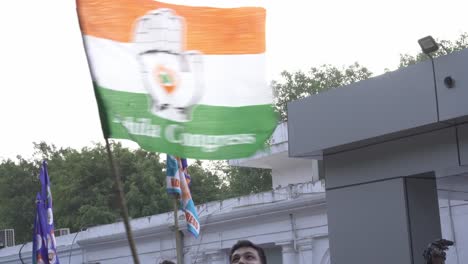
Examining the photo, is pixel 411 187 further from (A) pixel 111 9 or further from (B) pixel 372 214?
(A) pixel 111 9

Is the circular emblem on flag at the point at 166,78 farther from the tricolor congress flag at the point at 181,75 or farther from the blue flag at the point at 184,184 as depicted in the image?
the blue flag at the point at 184,184

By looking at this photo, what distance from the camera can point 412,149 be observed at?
902cm

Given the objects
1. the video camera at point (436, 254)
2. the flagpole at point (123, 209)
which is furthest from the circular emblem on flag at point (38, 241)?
the flagpole at point (123, 209)

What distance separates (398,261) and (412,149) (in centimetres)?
111

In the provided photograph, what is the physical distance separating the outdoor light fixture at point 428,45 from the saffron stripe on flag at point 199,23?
2159 mm

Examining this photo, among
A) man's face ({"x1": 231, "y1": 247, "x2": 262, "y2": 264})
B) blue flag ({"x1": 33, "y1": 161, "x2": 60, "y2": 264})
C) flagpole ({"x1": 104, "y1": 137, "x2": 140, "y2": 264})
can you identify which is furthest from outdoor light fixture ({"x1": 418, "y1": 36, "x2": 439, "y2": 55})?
blue flag ({"x1": 33, "y1": 161, "x2": 60, "y2": 264})

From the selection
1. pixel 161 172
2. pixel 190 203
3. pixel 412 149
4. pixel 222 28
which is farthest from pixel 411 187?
pixel 161 172

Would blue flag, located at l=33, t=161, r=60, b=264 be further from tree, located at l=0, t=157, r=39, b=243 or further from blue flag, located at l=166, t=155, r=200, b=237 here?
tree, located at l=0, t=157, r=39, b=243

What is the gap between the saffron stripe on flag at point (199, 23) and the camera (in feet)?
19.6

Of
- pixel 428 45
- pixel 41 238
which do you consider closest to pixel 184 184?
pixel 41 238

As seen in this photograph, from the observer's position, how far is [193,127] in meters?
6.23

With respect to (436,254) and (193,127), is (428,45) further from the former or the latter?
(193,127)

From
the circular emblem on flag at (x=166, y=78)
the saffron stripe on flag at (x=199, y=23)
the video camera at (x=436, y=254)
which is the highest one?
the saffron stripe on flag at (x=199, y=23)

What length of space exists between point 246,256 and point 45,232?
1396 centimetres
